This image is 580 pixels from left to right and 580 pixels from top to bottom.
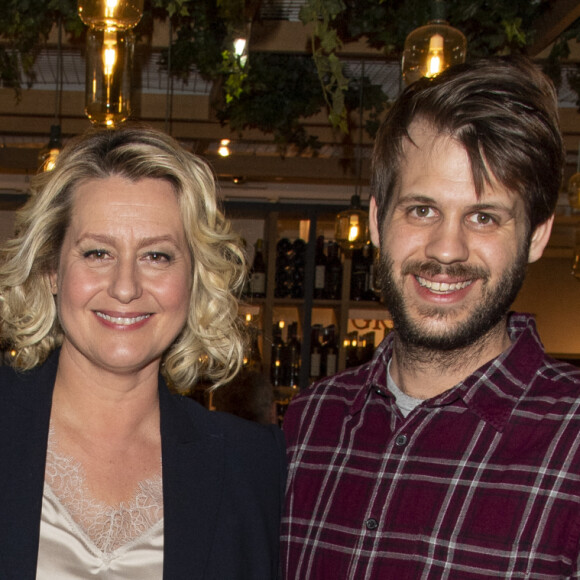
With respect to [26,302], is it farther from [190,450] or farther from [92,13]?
[92,13]

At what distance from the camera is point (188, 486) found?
176 centimetres

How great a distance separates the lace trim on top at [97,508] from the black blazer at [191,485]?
5cm

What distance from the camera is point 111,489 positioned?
1.74 meters

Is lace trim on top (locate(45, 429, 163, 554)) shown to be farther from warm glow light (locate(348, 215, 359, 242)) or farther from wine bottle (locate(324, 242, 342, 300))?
wine bottle (locate(324, 242, 342, 300))

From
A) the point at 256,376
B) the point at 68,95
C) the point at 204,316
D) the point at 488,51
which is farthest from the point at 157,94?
the point at 204,316

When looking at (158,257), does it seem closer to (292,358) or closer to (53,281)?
(53,281)

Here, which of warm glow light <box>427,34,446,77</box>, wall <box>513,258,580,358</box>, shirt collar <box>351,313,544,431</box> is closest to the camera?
shirt collar <box>351,313,544,431</box>

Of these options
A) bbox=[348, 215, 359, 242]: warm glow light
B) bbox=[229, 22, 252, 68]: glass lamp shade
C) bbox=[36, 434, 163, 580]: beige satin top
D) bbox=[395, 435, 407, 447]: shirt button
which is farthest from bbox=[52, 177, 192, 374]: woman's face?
bbox=[348, 215, 359, 242]: warm glow light

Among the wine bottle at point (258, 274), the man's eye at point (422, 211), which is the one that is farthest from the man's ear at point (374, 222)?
the wine bottle at point (258, 274)

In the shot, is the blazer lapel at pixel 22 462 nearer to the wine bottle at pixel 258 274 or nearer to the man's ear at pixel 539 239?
the man's ear at pixel 539 239

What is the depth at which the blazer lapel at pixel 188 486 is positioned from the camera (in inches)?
65.6

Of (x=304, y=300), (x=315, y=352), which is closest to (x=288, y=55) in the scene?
(x=304, y=300)

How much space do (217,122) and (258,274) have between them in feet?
4.27

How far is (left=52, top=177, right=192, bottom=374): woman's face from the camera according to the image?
1.72m
